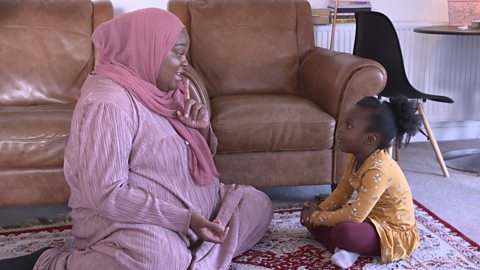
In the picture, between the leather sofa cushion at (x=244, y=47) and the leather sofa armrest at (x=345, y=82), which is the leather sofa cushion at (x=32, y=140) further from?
the leather sofa armrest at (x=345, y=82)

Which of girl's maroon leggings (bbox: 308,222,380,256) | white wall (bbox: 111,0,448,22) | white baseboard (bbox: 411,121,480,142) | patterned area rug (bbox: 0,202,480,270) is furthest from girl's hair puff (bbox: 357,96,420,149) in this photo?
white baseboard (bbox: 411,121,480,142)

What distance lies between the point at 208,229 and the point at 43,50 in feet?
5.34

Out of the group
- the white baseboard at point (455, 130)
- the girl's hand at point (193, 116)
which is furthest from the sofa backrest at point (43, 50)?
the white baseboard at point (455, 130)

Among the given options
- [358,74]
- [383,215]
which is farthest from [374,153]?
[358,74]

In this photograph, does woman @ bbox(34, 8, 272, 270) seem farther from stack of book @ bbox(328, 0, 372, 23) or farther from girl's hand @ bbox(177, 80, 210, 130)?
stack of book @ bbox(328, 0, 372, 23)

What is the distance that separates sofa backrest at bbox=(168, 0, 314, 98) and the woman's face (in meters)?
1.25

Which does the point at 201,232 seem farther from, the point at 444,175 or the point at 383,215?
the point at 444,175

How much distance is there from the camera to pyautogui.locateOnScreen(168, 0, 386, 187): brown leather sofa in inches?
100

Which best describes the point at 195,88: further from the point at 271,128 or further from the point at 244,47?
the point at 244,47

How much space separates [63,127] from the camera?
2359 mm

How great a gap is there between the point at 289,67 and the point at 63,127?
128cm

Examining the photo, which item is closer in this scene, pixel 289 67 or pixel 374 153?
pixel 374 153

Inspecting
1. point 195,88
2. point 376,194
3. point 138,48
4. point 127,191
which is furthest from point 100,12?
point 376,194

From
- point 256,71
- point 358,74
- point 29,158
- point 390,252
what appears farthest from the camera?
point 256,71
